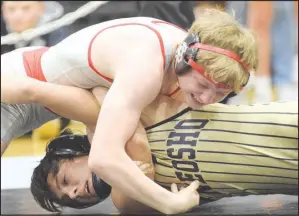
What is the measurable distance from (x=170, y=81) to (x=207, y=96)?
4.5 inches

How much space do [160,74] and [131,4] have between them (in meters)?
1.60

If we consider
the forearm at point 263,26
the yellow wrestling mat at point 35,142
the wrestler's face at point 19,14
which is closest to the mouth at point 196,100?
the yellow wrestling mat at point 35,142

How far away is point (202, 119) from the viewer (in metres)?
1.70

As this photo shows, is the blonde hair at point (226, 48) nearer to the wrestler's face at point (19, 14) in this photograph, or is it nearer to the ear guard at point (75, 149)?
the ear guard at point (75, 149)

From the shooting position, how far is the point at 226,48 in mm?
1539

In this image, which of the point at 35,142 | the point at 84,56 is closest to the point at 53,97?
the point at 84,56

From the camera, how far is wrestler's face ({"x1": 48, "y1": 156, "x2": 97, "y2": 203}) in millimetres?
1814

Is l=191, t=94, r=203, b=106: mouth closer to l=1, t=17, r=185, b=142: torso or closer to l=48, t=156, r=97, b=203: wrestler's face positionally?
l=1, t=17, r=185, b=142: torso

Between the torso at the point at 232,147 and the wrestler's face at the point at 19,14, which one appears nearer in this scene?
the torso at the point at 232,147

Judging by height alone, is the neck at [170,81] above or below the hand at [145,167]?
above

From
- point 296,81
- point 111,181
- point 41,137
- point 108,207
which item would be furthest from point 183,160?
point 296,81

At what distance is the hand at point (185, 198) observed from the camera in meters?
1.59

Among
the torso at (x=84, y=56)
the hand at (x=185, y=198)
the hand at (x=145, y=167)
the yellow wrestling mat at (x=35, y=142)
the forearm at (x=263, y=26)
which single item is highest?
the torso at (x=84, y=56)

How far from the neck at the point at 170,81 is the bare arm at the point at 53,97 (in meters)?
0.16
